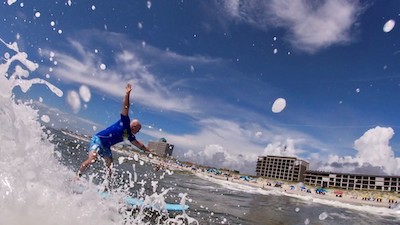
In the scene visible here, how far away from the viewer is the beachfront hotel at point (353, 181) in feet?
454

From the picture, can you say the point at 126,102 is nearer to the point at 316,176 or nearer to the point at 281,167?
the point at 316,176

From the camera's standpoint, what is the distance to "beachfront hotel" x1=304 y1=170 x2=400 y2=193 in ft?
454

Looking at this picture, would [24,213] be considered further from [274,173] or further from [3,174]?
[274,173]

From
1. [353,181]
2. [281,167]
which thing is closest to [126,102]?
[353,181]

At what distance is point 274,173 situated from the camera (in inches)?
7303

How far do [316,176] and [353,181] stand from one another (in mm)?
17462

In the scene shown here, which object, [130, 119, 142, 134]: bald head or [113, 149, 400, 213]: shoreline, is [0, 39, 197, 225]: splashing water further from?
[113, 149, 400, 213]: shoreline

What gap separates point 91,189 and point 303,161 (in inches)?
7360

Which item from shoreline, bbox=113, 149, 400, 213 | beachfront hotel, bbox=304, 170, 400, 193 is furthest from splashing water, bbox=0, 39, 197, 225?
beachfront hotel, bbox=304, 170, 400, 193

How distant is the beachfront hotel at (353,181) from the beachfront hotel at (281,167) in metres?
5.55

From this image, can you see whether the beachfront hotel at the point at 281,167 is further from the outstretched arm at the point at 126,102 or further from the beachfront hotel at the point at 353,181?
the outstretched arm at the point at 126,102

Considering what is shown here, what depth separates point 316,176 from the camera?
163750 millimetres

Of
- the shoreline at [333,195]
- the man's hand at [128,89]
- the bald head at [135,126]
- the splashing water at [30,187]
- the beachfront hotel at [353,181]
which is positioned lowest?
the splashing water at [30,187]

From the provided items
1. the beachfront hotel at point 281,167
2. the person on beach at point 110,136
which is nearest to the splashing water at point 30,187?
the person on beach at point 110,136
